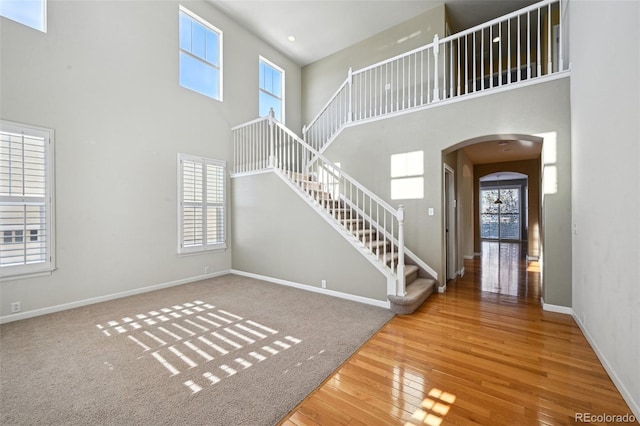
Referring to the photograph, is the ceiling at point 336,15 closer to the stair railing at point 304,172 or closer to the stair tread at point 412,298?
the stair railing at point 304,172

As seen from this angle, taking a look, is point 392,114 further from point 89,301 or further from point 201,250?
point 89,301

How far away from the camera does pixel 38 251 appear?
3.38 m

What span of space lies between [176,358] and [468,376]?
2485mm

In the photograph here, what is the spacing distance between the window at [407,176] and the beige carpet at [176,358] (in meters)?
2.12

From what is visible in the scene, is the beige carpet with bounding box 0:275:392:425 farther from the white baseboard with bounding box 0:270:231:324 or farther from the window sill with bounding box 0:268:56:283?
the window sill with bounding box 0:268:56:283

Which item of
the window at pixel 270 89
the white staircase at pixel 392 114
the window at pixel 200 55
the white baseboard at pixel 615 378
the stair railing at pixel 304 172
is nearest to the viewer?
the white baseboard at pixel 615 378

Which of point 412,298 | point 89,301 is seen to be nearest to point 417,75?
point 412,298

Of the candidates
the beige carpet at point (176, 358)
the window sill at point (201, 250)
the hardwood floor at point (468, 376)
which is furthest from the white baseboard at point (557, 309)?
the window sill at point (201, 250)

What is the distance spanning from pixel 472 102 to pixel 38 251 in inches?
248

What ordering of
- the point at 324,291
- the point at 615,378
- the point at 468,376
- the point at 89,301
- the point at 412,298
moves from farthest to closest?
the point at 324,291 < the point at 89,301 < the point at 412,298 < the point at 468,376 < the point at 615,378

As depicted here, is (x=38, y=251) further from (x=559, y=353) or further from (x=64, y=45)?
(x=559, y=353)

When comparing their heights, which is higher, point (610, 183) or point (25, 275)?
point (610, 183)

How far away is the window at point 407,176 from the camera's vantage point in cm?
453

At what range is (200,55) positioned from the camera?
5.36m
